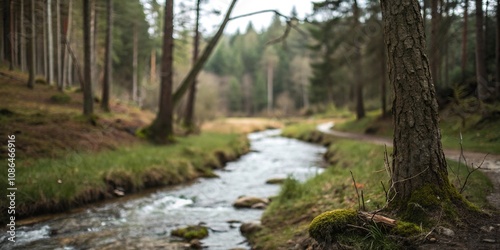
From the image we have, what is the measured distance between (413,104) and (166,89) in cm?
1240

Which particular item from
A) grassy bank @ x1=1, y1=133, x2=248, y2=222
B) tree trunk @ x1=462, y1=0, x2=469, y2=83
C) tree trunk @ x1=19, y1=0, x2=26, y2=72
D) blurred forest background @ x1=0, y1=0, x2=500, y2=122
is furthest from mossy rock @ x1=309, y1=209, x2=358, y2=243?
tree trunk @ x1=462, y1=0, x2=469, y2=83

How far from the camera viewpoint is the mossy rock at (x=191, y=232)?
672 centimetres

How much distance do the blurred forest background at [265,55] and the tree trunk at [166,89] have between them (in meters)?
0.62

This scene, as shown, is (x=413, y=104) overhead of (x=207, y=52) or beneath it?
beneath

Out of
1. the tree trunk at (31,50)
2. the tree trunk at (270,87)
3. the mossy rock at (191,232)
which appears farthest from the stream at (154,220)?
the tree trunk at (270,87)

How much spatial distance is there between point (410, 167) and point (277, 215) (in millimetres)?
3723

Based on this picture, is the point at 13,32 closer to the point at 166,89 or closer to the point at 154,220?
the point at 166,89

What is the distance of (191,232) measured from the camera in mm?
6820

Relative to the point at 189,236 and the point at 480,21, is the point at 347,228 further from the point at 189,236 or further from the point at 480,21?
the point at 480,21

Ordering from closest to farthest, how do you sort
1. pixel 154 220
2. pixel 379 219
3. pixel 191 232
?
pixel 379 219, pixel 191 232, pixel 154 220

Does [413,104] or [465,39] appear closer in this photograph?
[413,104]

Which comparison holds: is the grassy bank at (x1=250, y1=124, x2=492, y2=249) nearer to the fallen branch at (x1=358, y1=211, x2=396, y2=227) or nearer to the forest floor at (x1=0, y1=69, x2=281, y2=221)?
the fallen branch at (x1=358, y1=211, x2=396, y2=227)

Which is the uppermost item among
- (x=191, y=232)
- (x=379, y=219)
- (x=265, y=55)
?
(x=265, y=55)

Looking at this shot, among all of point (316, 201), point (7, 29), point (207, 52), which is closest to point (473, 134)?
point (316, 201)
